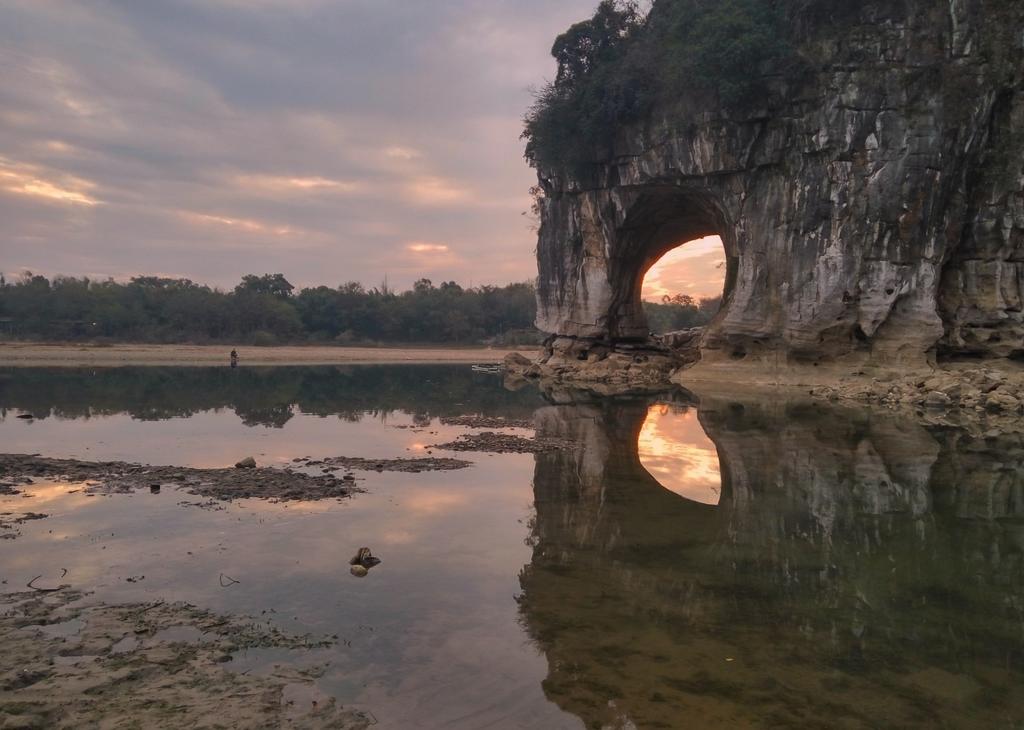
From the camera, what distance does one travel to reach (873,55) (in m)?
25.4

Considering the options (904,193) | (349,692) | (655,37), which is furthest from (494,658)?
(655,37)

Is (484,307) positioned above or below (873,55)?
below

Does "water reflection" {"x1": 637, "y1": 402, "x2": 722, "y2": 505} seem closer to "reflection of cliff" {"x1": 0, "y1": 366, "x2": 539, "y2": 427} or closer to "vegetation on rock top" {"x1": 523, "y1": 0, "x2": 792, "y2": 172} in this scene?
"reflection of cliff" {"x1": 0, "y1": 366, "x2": 539, "y2": 427}

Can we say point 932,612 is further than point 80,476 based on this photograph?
No

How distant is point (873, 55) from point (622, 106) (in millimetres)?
9639

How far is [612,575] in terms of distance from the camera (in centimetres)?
618

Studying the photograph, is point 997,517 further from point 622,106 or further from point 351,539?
point 622,106

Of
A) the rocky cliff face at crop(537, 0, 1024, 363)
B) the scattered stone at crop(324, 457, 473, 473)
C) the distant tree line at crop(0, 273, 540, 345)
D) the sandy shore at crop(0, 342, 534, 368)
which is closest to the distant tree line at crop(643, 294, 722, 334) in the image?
the distant tree line at crop(0, 273, 540, 345)

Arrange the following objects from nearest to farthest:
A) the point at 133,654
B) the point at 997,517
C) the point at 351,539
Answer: the point at 133,654, the point at 351,539, the point at 997,517

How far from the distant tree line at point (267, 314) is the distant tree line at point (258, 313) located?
0.24 ft

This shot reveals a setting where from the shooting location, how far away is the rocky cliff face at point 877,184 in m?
24.1

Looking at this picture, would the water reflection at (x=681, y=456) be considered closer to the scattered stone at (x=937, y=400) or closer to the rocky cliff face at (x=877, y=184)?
the scattered stone at (x=937, y=400)

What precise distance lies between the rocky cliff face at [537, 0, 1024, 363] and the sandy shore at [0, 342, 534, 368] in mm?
27986

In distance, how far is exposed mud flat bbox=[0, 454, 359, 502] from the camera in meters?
9.04
